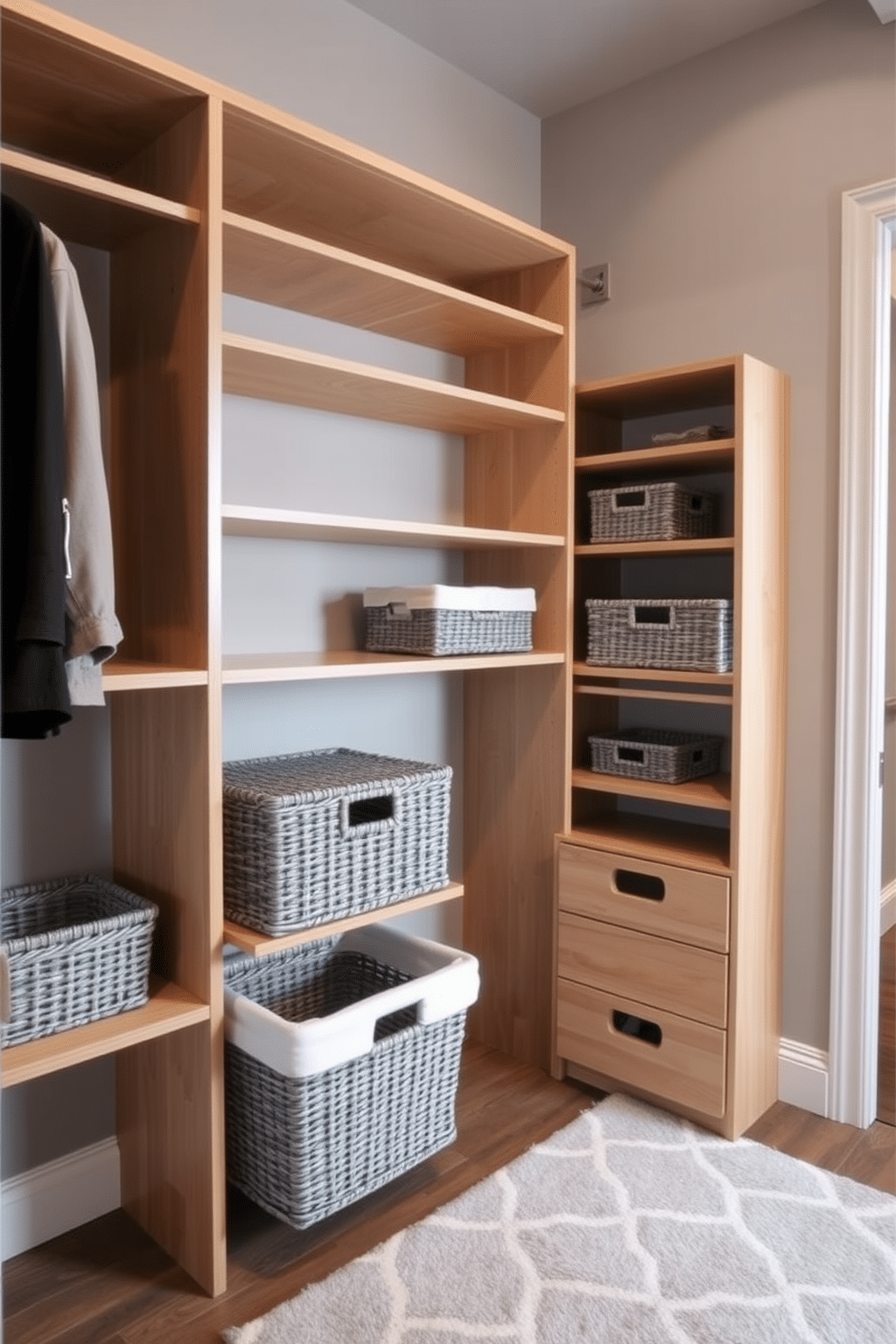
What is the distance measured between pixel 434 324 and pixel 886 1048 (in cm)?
224

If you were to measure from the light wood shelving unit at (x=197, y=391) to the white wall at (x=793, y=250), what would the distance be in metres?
0.37

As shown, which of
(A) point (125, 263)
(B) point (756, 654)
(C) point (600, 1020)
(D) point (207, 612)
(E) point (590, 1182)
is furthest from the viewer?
(C) point (600, 1020)

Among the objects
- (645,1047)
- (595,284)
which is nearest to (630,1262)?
(645,1047)

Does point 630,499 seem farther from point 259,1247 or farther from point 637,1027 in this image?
point 259,1247

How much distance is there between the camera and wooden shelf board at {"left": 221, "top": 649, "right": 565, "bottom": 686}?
5.93ft

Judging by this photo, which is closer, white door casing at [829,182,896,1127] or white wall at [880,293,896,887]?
white door casing at [829,182,896,1127]

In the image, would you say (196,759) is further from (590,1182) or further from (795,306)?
(795,306)


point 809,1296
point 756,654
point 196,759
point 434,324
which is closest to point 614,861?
point 756,654

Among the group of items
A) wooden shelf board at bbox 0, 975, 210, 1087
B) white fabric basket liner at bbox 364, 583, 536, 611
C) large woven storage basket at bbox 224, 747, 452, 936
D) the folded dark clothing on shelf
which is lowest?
wooden shelf board at bbox 0, 975, 210, 1087

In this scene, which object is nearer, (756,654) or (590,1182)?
(590,1182)

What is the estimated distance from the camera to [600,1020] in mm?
2375

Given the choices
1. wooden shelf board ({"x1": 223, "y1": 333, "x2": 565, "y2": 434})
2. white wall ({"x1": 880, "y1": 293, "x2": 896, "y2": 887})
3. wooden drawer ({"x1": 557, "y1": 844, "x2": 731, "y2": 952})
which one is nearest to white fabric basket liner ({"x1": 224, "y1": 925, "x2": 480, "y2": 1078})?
wooden drawer ({"x1": 557, "y1": 844, "x2": 731, "y2": 952})

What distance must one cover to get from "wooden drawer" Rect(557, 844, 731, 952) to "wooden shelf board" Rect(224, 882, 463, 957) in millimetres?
513

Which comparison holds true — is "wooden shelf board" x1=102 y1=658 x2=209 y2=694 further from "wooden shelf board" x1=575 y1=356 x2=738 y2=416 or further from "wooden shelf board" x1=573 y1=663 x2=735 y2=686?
"wooden shelf board" x1=575 y1=356 x2=738 y2=416
